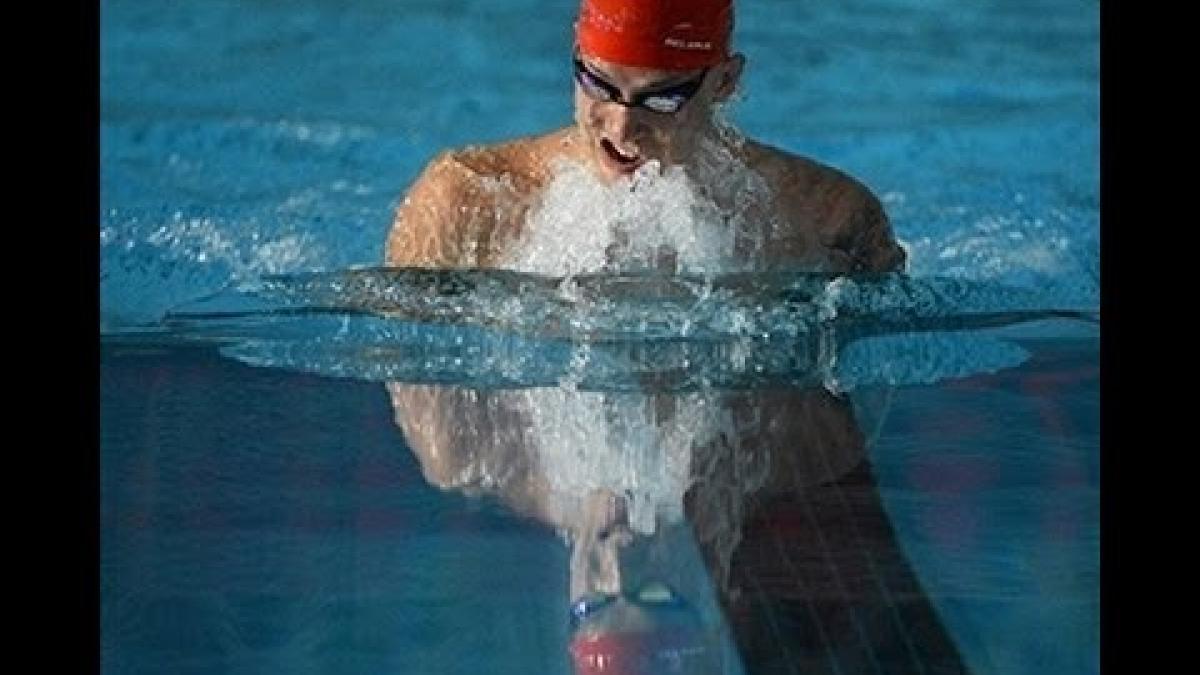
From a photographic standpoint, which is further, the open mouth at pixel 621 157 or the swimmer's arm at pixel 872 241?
the swimmer's arm at pixel 872 241

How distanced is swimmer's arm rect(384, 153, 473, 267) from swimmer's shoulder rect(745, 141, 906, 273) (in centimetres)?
40

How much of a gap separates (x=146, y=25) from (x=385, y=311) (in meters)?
1.31

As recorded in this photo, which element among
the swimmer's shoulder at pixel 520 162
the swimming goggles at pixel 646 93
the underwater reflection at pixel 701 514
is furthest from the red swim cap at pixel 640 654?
the swimmer's shoulder at pixel 520 162

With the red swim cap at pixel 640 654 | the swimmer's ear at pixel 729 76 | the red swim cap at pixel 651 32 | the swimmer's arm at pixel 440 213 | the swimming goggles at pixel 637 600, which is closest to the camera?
the red swim cap at pixel 640 654

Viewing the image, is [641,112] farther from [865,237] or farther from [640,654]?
[640,654]

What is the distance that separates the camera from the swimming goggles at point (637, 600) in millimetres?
3600

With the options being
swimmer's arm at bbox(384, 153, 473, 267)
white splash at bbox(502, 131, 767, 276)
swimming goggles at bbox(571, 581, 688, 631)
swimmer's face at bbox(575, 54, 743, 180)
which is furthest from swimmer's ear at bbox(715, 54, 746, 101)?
swimming goggles at bbox(571, 581, 688, 631)

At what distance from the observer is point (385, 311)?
14.8 ft

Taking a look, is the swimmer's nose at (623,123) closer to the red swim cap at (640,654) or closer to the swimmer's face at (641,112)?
the swimmer's face at (641,112)

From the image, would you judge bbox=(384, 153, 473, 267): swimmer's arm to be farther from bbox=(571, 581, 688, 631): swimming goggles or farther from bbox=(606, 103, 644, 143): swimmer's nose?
bbox=(571, 581, 688, 631): swimming goggles

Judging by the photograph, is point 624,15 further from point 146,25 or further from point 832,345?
point 146,25

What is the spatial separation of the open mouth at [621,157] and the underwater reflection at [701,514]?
0.99 feet

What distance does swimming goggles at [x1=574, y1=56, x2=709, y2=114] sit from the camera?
418 centimetres
